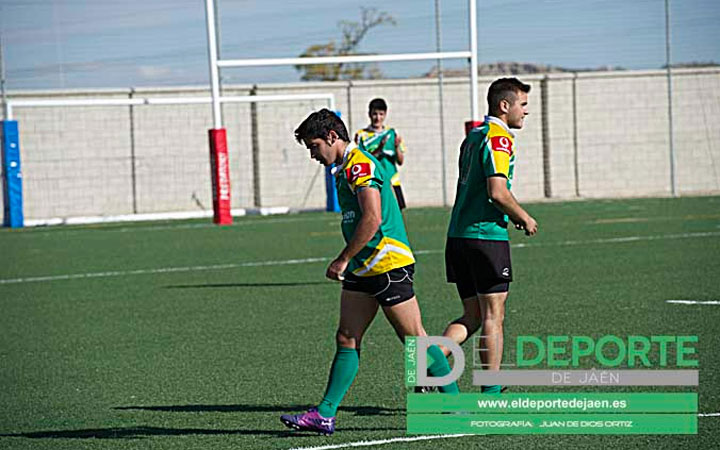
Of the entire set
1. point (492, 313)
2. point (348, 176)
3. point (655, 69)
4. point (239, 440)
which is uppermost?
point (655, 69)

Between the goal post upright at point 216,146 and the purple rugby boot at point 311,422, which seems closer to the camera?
the purple rugby boot at point 311,422

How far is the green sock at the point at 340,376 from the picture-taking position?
276 inches

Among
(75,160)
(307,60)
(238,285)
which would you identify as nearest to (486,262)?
(238,285)

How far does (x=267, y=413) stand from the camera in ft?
25.4

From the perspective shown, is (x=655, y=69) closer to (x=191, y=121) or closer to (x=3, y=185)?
(x=191, y=121)

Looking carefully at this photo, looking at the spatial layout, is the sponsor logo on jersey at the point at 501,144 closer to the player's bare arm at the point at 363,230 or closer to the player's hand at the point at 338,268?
the player's bare arm at the point at 363,230

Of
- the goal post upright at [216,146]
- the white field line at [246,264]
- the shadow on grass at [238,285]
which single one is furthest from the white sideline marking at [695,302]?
the goal post upright at [216,146]

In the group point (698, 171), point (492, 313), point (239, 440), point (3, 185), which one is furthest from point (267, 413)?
point (698, 171)

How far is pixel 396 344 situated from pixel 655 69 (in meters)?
26.5

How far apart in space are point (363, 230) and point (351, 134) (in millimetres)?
27323

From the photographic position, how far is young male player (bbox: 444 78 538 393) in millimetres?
7273

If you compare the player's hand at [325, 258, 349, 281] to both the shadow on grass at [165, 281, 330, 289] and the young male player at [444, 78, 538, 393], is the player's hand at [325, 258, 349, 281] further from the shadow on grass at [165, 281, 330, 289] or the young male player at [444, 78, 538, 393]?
the shadow on grass at [165, 281, 330, 289]

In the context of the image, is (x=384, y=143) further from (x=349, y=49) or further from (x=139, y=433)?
(x=349, y=49)

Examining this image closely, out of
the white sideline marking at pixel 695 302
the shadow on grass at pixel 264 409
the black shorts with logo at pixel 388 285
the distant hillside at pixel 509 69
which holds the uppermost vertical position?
the distant hillside at pixel 509 69
